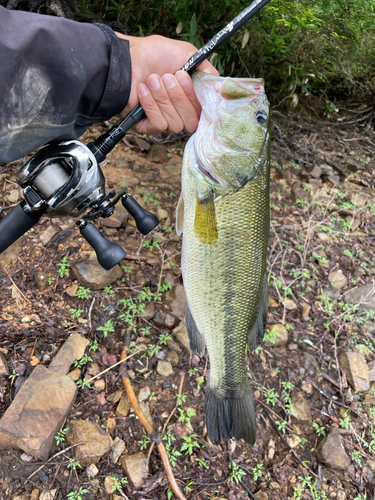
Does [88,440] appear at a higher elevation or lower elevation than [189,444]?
higher

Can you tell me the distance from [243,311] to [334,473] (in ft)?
5.15

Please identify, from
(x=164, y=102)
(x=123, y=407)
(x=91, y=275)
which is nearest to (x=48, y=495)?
(x=123, y=407)

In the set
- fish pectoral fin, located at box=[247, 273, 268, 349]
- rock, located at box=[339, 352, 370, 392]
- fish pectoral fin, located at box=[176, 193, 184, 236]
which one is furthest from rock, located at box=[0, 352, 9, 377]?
rock, located at box=[339, 352, 370, 392]

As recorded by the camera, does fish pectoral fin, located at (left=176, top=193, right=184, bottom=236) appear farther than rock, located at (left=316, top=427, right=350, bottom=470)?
No

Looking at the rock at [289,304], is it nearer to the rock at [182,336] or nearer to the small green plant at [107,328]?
the rock at [182,336]

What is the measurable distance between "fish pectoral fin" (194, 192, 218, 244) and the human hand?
490 mm

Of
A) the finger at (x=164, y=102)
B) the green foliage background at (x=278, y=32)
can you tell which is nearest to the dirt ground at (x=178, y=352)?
the green foliage background at (x=278, y=32)

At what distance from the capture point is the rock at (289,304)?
3148mm

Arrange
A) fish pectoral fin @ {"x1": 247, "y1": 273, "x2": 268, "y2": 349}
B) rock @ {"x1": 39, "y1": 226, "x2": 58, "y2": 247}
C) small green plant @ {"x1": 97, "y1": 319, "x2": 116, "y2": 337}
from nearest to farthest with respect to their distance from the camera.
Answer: fish pectoral fin @ {"x1": 247, "y1": 273, "x2": 268, "y2": 349}
small green plant @ {"x1": 97, "y1": 319, "x2": 116, "y2": 337}
rock @ {"x1": 39, "y1": 226, "x2": 58, "y2": 247}

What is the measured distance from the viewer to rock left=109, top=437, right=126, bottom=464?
2047 millimetres

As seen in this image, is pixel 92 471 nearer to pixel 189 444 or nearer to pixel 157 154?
pixel 189 444

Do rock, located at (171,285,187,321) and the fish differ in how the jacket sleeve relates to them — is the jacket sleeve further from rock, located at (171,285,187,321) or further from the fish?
rock, located at (171,285,187,321)

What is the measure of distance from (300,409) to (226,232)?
1708 millimetres

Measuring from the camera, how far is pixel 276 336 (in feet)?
9.48
